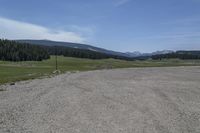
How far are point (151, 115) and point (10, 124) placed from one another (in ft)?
27.3

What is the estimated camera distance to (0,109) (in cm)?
2558

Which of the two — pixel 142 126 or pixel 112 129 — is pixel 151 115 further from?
pixel 112 129

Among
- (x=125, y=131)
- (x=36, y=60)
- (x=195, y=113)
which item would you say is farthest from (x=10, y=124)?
(x=36, y=60)

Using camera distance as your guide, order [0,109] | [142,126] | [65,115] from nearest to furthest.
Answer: [142,126] < [65,115] < [0,109]

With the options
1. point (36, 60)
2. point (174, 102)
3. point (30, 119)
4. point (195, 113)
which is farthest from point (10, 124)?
point (36, 60)

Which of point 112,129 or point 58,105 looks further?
point 58,105

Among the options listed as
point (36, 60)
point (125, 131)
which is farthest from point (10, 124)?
point (36, 60)

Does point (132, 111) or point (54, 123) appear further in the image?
point (132, 111)

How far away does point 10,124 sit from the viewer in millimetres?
18969

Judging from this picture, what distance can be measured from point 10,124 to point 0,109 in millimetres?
6987

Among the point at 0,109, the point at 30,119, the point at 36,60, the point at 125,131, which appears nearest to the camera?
the point at 125,131

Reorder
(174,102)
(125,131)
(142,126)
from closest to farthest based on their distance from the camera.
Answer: (125,131), (142,126), (174,102)

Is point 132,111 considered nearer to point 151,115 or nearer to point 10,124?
point 151,115

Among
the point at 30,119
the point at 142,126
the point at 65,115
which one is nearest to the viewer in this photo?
the point at 142,126
